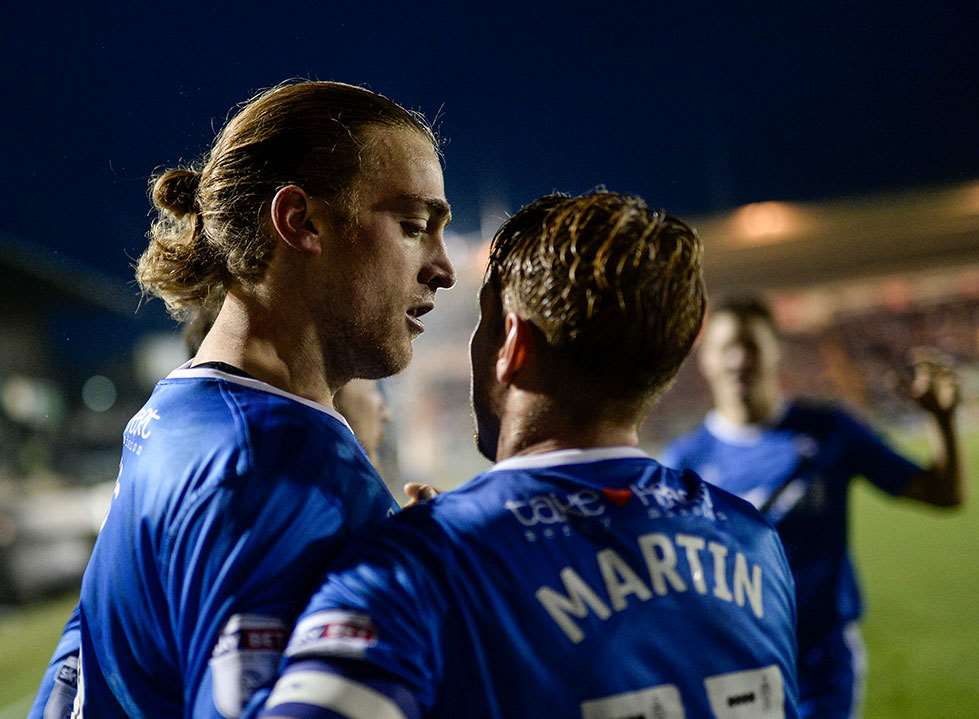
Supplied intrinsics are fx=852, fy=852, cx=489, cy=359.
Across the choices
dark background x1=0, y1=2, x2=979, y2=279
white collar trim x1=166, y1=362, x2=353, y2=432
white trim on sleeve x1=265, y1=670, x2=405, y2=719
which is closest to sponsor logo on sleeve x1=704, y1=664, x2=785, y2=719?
white trim on sleeve x1=265, y1=670, x2=405, y2=719

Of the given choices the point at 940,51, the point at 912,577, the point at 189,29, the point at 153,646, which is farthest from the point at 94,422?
the point at 940,51

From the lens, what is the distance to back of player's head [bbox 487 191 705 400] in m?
1.08

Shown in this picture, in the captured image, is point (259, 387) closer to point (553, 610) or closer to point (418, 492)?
point (418, 492)

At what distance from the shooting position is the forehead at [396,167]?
127cm

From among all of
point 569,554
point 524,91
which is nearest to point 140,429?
point 569,554

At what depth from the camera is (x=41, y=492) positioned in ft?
35.3

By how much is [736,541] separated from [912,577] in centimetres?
861

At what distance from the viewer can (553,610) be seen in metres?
0.96

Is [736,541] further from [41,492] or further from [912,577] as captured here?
[41,492]

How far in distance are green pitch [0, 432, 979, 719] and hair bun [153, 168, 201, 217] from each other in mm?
4979

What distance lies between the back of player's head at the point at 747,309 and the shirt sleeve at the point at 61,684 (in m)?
2.73

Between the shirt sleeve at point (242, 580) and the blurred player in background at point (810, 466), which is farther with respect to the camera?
the blurred player in background at point (810, 466)

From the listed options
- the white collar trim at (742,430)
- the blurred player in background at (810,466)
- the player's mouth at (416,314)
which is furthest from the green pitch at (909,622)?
the player's mouth at (416,314)

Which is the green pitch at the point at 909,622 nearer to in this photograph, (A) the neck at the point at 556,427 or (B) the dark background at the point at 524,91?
(B) the dark background at the point at 524,91
